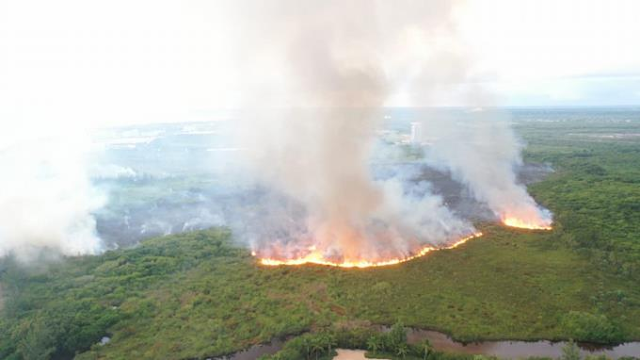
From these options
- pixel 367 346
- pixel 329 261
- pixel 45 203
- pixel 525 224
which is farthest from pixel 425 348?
pixel 45 203

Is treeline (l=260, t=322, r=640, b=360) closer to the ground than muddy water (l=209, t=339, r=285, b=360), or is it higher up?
higher up

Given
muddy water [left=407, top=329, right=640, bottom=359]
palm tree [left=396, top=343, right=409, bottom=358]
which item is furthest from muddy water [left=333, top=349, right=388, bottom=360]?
muddy water [left=407, top=329, right=640, bottom=359]

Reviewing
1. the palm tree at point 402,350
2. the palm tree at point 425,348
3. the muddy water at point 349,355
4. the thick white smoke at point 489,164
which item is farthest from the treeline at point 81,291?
the thick white smoke at point 489,164

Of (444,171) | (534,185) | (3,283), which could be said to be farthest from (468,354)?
(444,171)

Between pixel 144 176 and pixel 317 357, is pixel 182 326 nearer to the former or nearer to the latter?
pixel 317 357

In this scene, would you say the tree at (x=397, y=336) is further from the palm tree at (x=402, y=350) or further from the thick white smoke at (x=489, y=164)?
the thick white smoke at (x=489, y=164)

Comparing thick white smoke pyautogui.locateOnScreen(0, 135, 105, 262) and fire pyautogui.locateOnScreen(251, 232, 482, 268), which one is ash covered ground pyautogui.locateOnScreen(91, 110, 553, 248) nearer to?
thick white smoke pyautogui.locateOnScreen(0, 135, 105, 262)

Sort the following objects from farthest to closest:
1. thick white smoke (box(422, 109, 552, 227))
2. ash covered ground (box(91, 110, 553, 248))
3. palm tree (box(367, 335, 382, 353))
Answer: ash covered ground (box(91, 110, 553, 248))
thick white smoke (box(422, 109, 552, 227))
palm tree (box(367, 335, 382, 353))
